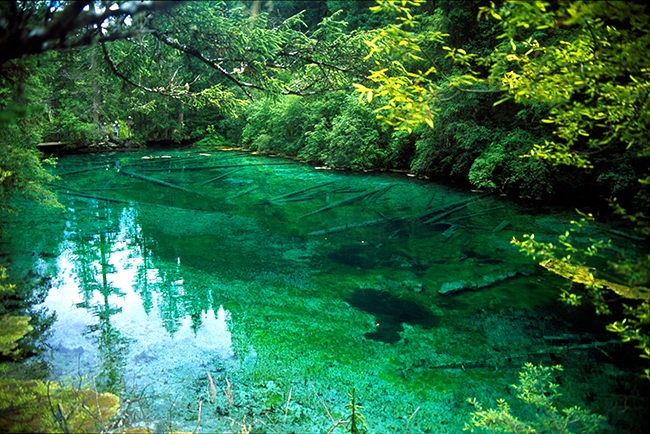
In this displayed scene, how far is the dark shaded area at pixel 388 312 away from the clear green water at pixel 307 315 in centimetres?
2

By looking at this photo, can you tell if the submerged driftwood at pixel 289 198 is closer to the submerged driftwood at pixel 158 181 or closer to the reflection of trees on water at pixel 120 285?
the submerged driftwood at pixel 158 181

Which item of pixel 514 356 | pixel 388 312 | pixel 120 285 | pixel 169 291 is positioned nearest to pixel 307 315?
pixel 388 312

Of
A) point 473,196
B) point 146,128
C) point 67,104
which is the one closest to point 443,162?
point 473,196

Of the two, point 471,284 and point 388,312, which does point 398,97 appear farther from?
point 471,284

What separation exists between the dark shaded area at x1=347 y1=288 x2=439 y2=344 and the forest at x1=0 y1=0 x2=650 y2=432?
153cm

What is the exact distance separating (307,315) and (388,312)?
0.91 m

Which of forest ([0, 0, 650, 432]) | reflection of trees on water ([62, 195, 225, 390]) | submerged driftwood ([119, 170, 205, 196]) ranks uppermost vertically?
forest ([0, 0, 650, 432])

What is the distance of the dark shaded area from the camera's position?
4.02 meters

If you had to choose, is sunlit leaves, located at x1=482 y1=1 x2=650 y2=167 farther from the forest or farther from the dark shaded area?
the dark shaded area

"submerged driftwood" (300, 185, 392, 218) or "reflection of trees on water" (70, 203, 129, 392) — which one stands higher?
"submerged driftwood" (300, 185, 392, 218)

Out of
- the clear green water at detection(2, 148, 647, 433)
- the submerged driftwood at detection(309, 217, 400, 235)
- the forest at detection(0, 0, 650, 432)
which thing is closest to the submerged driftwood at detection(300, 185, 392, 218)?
the clear green water at detection(2, 148, 647, 433)

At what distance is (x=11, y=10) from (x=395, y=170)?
13.4 meters

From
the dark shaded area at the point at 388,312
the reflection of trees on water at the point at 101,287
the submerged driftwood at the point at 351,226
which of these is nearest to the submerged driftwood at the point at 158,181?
the reflection of trees on water at the point at 101,287

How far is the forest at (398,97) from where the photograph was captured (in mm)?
1616
